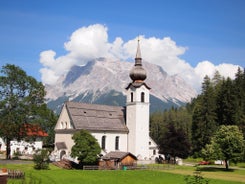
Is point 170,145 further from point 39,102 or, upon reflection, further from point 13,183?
point 13,183

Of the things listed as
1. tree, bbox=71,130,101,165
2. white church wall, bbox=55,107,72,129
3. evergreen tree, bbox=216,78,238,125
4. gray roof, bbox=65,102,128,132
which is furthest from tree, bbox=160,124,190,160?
white church wall, bbox=55,107,72,129

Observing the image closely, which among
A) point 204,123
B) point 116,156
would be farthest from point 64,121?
point 204,123

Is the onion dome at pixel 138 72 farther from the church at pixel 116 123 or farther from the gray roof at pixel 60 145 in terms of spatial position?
the gray roof at pixel 60 145

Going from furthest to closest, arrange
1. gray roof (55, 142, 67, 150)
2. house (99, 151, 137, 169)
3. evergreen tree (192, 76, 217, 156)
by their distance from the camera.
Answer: evergreen tree (192, 76, 217, 156) < gray roof (55, 142, 67, 150) < house (99, 151, 137, 169)

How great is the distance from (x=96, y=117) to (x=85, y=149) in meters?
13.9

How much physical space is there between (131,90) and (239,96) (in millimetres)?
26867

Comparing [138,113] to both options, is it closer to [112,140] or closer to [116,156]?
[112,140]

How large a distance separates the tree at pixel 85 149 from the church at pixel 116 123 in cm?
859

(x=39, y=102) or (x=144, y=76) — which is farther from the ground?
(x=144, y=76)

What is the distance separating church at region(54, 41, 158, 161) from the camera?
59938 millimetres

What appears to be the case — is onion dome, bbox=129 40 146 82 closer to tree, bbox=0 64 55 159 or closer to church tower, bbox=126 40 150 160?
church tower, bbox=126 40 150 160

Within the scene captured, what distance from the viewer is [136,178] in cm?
4031

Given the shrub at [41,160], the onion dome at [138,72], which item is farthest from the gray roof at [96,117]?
the shrub at [41,160]

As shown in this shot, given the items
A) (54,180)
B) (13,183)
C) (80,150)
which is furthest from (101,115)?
(13,183)
